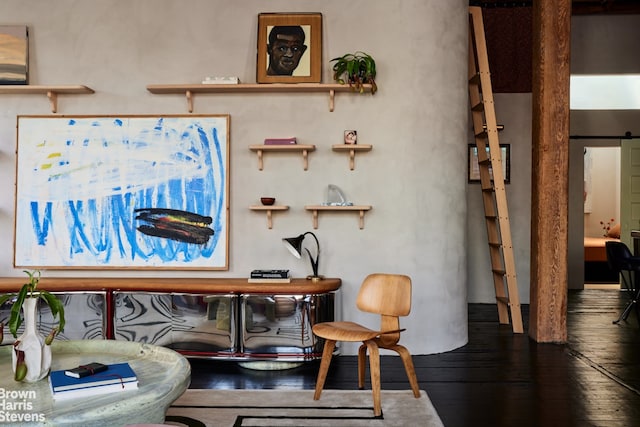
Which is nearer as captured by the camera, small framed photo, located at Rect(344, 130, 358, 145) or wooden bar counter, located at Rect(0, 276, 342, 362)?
wooden bar counter, located at Rect(0, 276, 342, 362)

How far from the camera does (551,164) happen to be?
549 cm

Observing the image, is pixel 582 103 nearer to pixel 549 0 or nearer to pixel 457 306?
pixel 549 0

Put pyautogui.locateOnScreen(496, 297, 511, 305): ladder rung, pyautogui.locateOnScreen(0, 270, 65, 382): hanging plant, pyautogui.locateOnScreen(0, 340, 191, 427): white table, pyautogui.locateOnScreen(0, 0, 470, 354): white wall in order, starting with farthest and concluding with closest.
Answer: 1. pyautogui.locateOnScreen(496, 297, 511, 305): ladder rung
2. pyautogui.locateOnScreen(0, 0, 470, 354): white wall
3. pyautogui.locateOnScreen(0, 270, 65, 382): hanging plant
4. pyautogui.locateOnScreen(0, 340, 191, 427): white table

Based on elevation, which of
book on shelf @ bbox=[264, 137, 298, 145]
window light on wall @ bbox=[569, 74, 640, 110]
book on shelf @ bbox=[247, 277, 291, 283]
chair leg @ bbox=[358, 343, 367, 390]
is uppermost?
window light on wall @ bbox=[569, 74, 640, 110]

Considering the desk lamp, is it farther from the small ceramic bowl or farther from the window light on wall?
the window light on wall

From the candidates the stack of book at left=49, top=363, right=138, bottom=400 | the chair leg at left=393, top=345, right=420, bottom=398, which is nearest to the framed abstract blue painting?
the chair leg at left=393, top=345, right=420, bottom=398

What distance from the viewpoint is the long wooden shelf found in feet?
15.9

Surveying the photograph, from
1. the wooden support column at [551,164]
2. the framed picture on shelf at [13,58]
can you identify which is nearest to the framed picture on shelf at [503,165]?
the wooden support column at [551,164]

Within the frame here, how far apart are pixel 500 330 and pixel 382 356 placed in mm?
1753

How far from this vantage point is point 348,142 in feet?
16.1

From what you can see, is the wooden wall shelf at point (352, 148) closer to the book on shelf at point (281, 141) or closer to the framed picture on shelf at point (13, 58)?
the book on shelf at point (281, 141)

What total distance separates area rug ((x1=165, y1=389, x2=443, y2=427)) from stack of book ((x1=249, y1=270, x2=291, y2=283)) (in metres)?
0.93

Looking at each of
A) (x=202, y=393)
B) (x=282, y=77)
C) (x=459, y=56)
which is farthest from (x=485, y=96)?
(x=202, y=393)

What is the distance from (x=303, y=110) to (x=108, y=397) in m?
3.21
